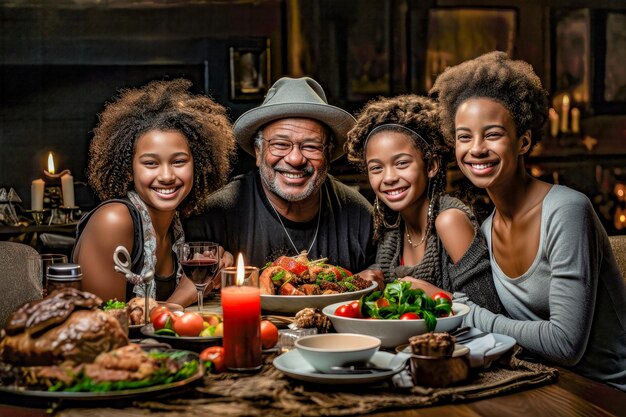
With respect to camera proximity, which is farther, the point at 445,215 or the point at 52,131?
the point at 52,131

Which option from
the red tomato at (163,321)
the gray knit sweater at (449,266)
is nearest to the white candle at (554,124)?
the gray knit sweater at (449,266)

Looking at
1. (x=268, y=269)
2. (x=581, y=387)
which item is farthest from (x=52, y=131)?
(x=581, y=387)

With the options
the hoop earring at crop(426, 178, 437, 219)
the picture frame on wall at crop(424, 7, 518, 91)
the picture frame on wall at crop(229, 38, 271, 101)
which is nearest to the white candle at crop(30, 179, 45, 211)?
the picture frame on wall at crop(229, 38, 271, 101)

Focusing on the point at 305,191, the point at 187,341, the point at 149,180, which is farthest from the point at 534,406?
the point at 305,191

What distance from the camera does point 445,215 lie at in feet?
10.1

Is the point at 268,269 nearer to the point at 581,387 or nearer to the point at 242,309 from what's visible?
the point at 242,309

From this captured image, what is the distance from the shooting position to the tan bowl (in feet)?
5.71

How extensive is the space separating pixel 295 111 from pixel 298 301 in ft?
4.42

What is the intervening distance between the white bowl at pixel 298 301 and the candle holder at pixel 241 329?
0.65m

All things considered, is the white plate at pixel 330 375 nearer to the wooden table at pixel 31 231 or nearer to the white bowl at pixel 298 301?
the white bowl at pixel 298 301

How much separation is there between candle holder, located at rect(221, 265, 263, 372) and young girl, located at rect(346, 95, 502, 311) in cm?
133

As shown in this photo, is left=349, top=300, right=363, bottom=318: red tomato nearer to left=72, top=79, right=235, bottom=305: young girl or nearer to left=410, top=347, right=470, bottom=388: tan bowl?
left=410, top=347, right=470, bottom=388: tan bowl

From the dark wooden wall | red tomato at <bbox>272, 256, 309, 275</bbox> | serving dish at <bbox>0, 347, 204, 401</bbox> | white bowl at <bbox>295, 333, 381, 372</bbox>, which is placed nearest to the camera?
serving dish at <bbox>0, 347, 204, 401</bbox>

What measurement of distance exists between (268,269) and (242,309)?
0.84 m
